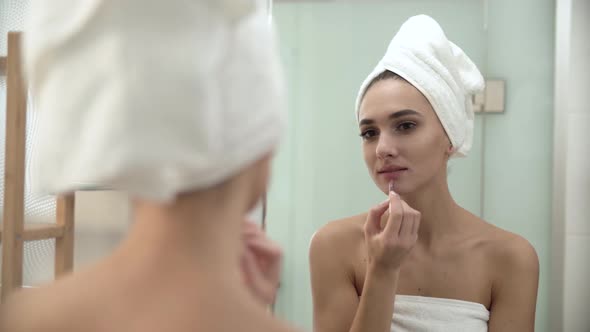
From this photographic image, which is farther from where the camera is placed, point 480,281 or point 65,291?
point 480,281

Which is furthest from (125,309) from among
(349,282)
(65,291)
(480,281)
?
(480,281)

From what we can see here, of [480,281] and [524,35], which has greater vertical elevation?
[524,35]

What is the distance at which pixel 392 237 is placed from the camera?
2.88 feet

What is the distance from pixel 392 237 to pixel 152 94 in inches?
23.8

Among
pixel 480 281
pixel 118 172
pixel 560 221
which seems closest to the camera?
pixel 118 172

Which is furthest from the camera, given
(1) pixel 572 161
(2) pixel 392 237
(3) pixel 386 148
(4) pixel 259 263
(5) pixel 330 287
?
(1) pixel 572 161

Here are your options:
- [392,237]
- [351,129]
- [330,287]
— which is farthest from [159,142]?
[351,129]

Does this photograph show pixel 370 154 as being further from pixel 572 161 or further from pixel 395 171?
pixel 572 161

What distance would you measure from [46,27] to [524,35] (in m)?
1.40

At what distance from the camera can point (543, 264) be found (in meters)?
1.50

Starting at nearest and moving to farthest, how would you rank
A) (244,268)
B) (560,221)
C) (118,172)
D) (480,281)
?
(118,172)
(244,268)
(480,281)
(560,221)

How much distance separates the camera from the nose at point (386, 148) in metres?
1.02

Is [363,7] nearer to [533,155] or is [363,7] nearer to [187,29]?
[533,155]

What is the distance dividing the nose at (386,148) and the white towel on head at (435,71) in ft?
0.41
